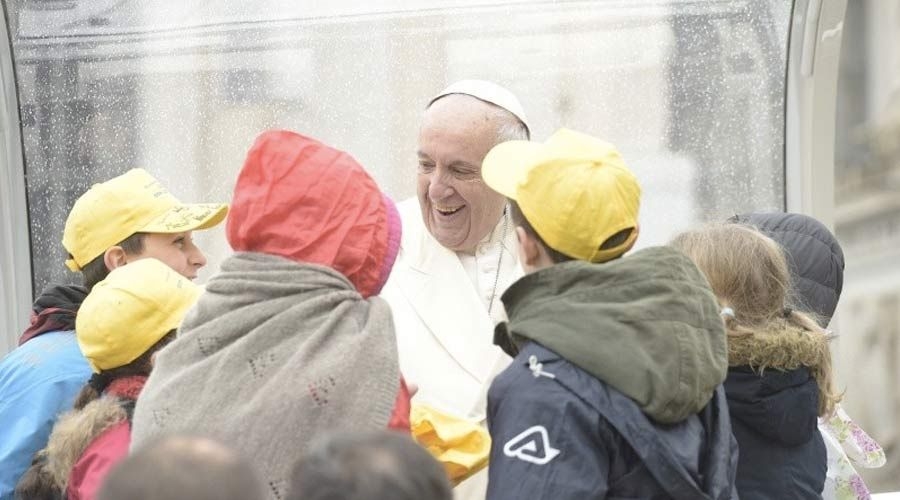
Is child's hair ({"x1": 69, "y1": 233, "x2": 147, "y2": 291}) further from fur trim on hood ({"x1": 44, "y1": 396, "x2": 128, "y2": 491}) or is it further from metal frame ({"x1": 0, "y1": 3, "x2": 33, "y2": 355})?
metal frame ({"x1": 0, "y1": 3, "x2": 33, "y2": 355})

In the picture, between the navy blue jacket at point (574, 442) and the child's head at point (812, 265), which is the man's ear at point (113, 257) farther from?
the child's head at point (812, 265)

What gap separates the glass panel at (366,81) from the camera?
561cm

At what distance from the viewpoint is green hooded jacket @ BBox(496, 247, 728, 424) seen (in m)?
2.93

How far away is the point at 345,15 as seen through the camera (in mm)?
5605

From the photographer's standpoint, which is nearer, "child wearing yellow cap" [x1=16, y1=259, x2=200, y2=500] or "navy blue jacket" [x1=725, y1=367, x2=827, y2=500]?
"child wearing yellow cap" [x1=16, y1=259, x2=200, y2=500]

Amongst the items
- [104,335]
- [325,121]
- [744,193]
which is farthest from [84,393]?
[744,193]

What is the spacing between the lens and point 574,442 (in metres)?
2.86

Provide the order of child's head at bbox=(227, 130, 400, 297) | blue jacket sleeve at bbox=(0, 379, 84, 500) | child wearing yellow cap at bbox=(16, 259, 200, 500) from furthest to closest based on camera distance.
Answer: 1. blue jacket sleeve at bbox=(0, 379, 84, 500)
2. child wearing yellow cap at bbox=(16, 259, 200, 500)
3. child's head at bbox=(227, 130, 400, 297)

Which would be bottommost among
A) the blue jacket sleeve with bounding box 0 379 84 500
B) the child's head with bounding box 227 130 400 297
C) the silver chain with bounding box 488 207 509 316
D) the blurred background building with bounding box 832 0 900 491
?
the blurred background building with bounding box 832 0 900 491

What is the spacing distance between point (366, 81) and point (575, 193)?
2747 millimetres

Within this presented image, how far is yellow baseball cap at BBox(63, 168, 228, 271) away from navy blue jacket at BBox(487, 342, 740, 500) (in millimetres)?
1472

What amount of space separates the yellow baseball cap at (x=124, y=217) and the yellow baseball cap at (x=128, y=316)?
26.6 inches

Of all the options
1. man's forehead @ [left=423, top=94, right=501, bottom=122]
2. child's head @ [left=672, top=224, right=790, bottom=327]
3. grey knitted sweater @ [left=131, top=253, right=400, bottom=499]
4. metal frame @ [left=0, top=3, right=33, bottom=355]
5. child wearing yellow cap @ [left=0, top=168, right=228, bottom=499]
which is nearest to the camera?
grey knitted sweater @ [left=131, top=253, right=400, bottom=499]

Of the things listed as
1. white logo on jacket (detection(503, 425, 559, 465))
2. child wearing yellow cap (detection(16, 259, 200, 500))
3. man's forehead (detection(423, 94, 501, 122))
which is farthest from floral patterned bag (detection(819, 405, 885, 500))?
child wearing yellow cap (detection(16, 259, 200, 500))
